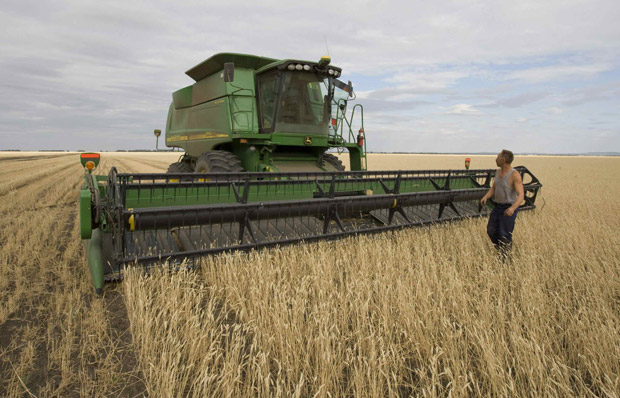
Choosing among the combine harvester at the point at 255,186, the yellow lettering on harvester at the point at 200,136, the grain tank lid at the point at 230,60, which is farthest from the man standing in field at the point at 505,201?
the grain tank lid at the point at 230,60

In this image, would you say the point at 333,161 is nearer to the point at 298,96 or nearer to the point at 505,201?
the point at 298,96

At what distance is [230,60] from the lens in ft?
21.0

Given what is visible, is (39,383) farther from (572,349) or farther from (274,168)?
(274,168)

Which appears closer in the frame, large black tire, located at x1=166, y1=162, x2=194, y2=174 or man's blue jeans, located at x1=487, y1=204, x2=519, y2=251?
man's blue jeans, located at x1=487, y1=204, x2=519, y2=251

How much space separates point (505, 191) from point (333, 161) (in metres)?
3.67

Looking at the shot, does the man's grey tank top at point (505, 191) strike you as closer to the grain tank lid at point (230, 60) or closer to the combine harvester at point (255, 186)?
the combine harvester at point (255, 186)

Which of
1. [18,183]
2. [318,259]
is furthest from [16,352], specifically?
[18,183]

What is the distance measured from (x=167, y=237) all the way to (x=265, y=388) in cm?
242

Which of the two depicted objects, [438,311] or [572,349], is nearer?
[572,349]

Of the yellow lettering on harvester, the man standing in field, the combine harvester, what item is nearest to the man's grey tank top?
the man standing in field

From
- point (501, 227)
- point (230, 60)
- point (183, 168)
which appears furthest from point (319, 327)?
point (183, 168)

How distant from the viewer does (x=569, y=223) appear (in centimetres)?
536

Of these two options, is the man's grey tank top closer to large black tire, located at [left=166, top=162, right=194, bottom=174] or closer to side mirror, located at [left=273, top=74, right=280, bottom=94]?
side mirror, located at [left=273, top=74, right=280, bottom=94]

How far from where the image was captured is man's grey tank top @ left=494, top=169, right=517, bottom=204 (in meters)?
3.72
